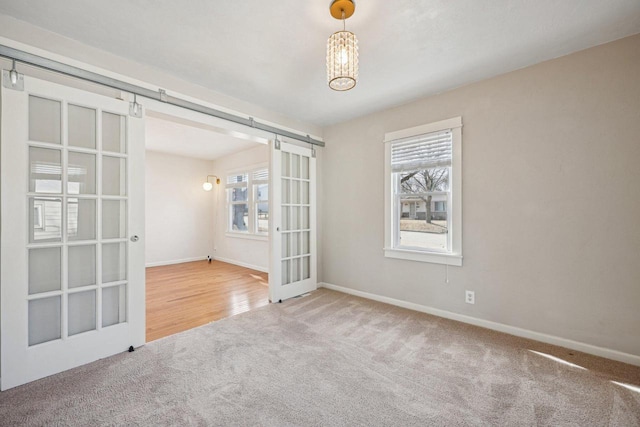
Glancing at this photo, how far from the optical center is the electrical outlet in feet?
9.89

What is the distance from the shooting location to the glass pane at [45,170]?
2043mm

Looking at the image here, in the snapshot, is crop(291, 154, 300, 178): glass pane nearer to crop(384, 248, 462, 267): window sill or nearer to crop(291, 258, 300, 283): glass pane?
crop(291, 258, 300, 283): glass pane

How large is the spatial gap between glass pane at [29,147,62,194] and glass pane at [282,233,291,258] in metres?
2.46

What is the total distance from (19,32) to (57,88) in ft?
1.40

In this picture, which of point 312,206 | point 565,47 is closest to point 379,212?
point 312,206

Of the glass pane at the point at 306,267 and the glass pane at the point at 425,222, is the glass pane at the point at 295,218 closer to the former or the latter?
the glass pane at the point at 306,267

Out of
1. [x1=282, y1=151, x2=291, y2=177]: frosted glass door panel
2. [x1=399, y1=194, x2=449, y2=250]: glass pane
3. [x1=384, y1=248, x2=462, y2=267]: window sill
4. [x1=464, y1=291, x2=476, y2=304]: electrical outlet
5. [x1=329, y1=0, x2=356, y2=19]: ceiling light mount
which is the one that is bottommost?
[x1=464, y1=291, x2=476, y2=304]: electrical outlet

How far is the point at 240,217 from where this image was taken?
676 cm

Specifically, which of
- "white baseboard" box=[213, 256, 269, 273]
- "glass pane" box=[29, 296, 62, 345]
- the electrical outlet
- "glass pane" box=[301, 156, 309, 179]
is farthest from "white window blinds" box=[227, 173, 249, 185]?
the electrical outlet

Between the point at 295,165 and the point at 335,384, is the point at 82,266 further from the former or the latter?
the point at 295,165

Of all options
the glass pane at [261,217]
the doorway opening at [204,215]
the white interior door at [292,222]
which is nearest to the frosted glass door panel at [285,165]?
the white interior door at [292,222]

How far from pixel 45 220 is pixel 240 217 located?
4.67m

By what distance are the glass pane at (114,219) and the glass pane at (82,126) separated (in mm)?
507

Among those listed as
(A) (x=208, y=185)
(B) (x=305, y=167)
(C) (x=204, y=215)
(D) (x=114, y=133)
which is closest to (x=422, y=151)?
(B) (x=305, y=167)
